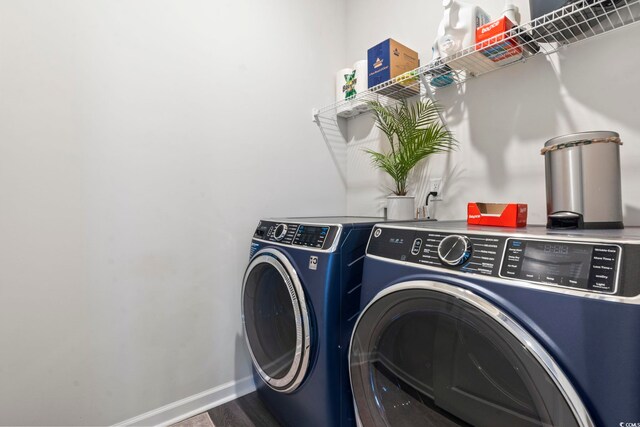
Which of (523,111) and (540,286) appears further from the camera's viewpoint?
(523,111)

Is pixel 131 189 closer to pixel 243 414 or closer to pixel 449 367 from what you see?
pixel 243 414

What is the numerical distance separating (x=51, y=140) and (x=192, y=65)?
2.23 ft

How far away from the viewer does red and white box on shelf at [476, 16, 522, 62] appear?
114 centimetres

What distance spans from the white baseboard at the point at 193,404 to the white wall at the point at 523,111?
131 centimetres

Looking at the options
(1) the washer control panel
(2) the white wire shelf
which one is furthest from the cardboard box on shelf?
(1) the washer control panel

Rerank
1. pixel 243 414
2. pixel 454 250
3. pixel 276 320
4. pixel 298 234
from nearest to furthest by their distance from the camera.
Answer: pixel 454 250 < pixel 298 234 < pixel 276 320 < pixel 243 414

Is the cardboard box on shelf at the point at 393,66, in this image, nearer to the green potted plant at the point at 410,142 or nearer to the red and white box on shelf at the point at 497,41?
the green potted plant at the point at 410,142

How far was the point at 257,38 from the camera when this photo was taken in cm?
173

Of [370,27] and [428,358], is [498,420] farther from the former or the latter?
[370,27]

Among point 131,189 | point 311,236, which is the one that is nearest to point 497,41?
point 311,236

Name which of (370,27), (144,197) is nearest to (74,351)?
(144,197)

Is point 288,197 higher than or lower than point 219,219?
higher

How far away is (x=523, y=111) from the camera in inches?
51.6

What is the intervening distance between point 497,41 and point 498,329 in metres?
1.04
